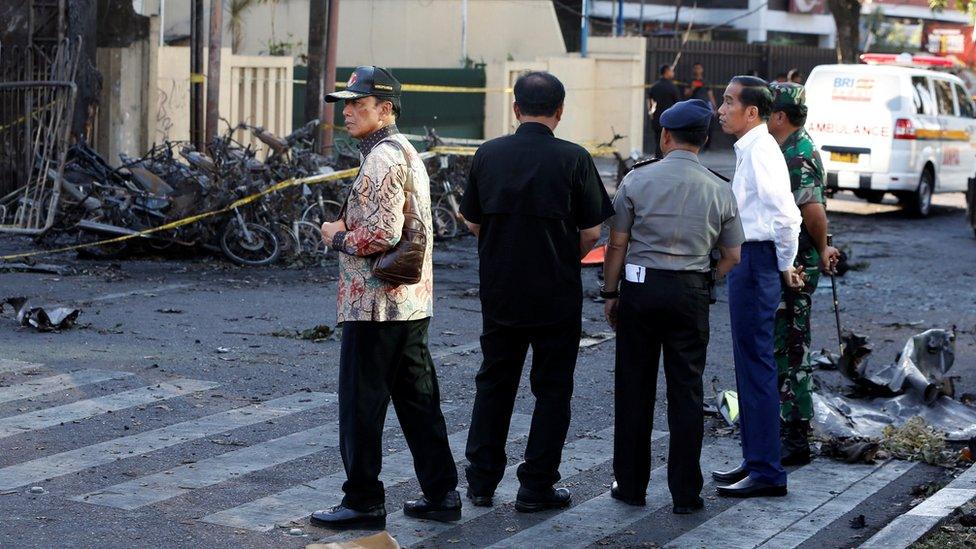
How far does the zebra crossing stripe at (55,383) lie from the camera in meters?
8.14

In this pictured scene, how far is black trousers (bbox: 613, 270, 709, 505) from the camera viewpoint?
612cm

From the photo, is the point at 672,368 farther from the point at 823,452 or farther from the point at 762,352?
the point at 823,452

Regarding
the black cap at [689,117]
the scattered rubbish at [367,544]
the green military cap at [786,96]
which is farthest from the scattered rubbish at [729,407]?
the scattered rubbish at [367,544]

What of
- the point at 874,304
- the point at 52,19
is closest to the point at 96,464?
the point at 874,304

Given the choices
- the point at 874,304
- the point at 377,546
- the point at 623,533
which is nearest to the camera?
the point at 377,546

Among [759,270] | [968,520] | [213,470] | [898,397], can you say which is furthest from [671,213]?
[898,397]

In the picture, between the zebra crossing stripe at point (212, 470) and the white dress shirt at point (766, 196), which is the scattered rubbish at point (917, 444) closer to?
the white dress shirt at point (766, 196)

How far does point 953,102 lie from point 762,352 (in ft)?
55.7

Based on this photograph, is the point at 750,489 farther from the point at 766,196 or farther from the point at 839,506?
the point at 766,196

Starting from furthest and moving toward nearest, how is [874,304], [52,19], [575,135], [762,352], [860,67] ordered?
1. [575,135]
2. [860,67]
3. [52,19]
4. [874,304]
5. [762,352]

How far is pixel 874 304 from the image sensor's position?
12977 millimetres

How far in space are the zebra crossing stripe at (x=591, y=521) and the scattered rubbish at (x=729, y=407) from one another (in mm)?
1122

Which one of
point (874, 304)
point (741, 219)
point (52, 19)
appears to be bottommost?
point (874, 304)

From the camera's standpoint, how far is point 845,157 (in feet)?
68.0
